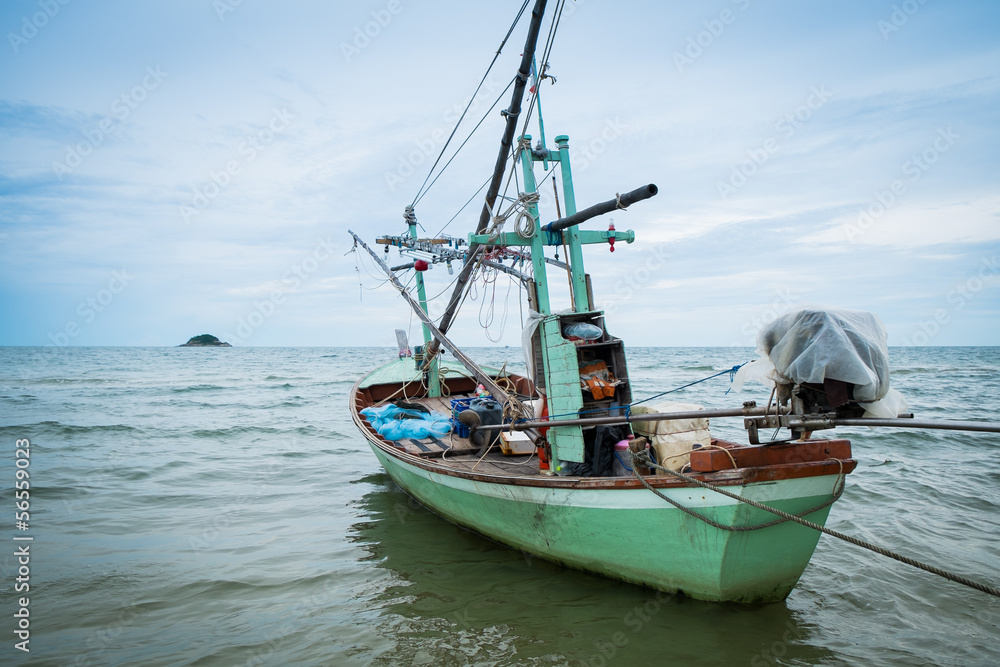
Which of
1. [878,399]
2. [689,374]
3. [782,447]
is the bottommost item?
[689,374]

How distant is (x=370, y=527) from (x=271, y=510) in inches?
76.0

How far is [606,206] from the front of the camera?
517cm

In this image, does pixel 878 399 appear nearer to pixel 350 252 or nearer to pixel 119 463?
pixel 350 252

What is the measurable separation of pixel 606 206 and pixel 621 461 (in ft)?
8.70

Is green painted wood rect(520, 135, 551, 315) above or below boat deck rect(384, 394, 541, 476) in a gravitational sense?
above

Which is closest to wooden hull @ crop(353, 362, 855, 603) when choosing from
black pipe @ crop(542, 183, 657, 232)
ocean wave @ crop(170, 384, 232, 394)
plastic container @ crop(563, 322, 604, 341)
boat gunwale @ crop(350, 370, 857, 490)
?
boat gunwale @ crop(350, 370, 857, 490)

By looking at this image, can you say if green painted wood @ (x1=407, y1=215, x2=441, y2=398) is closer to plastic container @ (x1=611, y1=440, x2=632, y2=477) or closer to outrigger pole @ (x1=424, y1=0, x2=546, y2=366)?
outrigger pole @ (x1=424, y1=0, x2=546, y2=366)

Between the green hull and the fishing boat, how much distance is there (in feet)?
0.04

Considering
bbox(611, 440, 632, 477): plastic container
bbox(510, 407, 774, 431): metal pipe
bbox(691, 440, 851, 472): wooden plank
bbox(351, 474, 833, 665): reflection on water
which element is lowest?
bbox(351, 474, 833, 665): reflection on water

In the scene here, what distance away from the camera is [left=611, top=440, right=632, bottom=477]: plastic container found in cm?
570

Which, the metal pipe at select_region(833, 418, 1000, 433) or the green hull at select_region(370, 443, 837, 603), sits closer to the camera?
the metal pipe at select_region(833, 418, 1000, 433)

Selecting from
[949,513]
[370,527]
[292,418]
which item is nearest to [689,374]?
[292,418]

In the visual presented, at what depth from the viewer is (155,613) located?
17.9ft

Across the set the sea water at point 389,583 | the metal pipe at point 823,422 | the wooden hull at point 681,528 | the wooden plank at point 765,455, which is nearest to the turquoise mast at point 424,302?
the sea water at point 389,583
